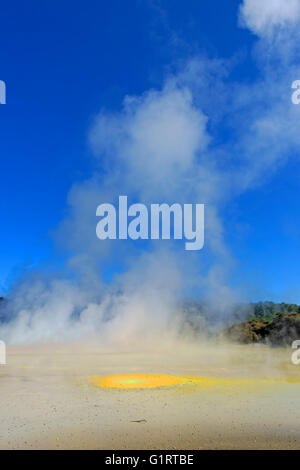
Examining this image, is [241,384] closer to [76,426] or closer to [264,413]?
[264,413]

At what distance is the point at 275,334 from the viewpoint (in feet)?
204

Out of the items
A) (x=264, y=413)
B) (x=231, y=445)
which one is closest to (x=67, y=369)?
(x=264, y=413)

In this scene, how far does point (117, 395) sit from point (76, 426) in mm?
6675

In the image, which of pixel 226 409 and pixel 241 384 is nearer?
pixel 226 409

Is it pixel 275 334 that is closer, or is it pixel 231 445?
pixel 231 445

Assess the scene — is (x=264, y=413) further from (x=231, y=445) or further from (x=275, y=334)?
(x=275, y=334)
